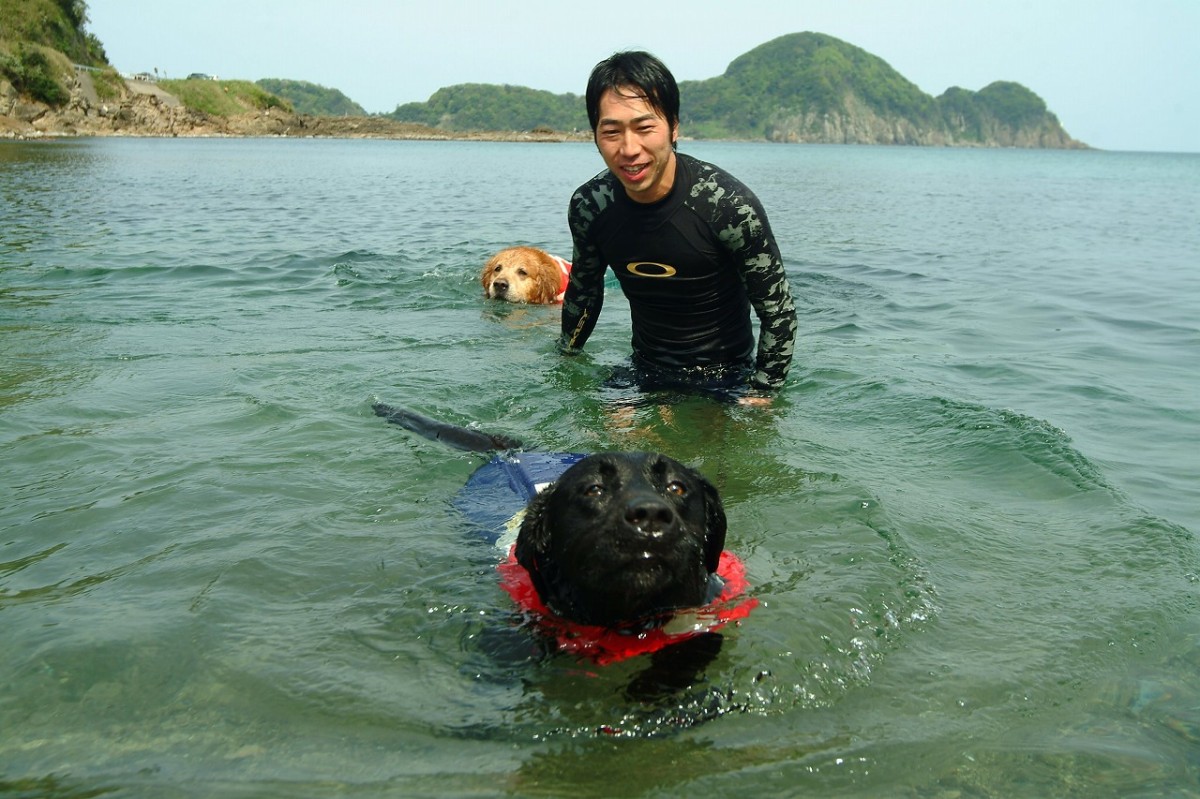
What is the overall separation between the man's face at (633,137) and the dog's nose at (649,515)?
103 inches

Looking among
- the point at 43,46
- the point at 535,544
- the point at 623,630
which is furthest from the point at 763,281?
the point at 43,46

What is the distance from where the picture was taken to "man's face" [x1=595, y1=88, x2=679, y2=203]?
5281mm

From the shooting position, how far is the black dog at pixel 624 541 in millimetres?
3234

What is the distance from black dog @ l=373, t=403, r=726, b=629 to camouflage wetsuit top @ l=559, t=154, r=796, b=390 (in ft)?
7.91

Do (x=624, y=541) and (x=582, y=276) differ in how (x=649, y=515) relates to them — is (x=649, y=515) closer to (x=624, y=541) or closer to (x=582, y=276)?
(x=624, y=541)

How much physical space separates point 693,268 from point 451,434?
179cm

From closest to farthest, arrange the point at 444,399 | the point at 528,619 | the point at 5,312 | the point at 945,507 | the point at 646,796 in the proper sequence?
the point at 646,796
the point at 528,619
the point at 945,507
the point at 444,399
the point at 5,312

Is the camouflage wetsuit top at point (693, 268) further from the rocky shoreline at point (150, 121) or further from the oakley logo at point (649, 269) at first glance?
the rocky shoreline at point (150, 121)

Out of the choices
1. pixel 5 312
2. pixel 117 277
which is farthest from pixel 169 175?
pixel 5 312

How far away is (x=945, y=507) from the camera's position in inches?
205

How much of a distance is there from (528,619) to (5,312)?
775 cm

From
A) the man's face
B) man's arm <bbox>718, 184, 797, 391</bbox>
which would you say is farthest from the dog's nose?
man's arm <bbox>718, 184, 797, 391</bbox>

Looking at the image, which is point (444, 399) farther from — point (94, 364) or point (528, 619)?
point (528, 619)

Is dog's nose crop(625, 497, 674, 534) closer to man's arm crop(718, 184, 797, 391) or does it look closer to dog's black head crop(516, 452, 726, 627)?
dog's black head crop(516, 452, 726, 627)
